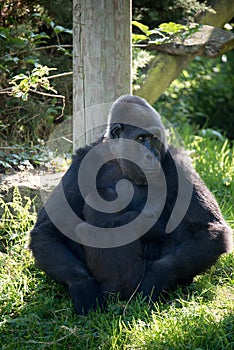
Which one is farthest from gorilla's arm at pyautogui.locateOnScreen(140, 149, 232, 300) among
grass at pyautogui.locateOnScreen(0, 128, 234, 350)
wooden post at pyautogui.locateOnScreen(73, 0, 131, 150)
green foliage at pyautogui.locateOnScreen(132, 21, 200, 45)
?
green foliage at pyautogui.locateOnScreen(132, 21, 200, 45)

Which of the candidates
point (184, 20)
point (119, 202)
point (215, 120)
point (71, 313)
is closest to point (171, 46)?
point (184, 20)

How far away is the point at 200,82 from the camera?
43.5 feet

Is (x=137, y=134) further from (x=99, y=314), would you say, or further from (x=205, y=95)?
(x=205, y=95)

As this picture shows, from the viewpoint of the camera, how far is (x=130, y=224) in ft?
15.9

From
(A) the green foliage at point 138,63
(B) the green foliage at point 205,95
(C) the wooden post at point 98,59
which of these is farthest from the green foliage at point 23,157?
(B) the green foliage at point 205,95

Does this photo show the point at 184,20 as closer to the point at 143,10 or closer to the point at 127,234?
the point at 143,10

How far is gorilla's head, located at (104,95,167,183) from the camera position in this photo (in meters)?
4.91

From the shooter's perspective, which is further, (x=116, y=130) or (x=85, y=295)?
(x=116, y=130)

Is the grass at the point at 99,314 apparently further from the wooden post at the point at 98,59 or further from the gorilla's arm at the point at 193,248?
the wooden post at the point at 98,59

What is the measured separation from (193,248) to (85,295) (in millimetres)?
866

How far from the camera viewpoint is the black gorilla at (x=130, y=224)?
189 inches

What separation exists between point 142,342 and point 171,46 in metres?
4.09

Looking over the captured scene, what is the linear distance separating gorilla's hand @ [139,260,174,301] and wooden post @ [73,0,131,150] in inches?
57.6

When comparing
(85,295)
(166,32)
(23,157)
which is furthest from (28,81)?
(85,295)
